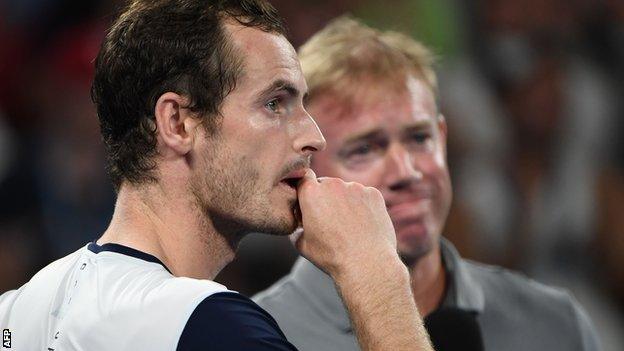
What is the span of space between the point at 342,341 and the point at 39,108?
3.42 m

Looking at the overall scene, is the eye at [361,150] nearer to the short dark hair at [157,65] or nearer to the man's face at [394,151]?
the man's face at [394,151]

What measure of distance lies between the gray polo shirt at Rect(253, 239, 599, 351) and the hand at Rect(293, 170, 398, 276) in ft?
1.94

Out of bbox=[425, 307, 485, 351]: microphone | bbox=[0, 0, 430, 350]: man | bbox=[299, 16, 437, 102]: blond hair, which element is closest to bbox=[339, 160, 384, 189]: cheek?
bbox=[299, 16, 437, 102]: blond hair

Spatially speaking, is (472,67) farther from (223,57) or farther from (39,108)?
(223,57)

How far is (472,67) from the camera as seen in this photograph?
5.98 m

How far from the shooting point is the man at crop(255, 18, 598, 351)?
3.19m

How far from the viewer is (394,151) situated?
3389 mm

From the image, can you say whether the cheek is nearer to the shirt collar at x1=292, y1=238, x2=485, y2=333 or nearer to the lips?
the shirt collar at x1=292, y1=238, x2=485, y2=333

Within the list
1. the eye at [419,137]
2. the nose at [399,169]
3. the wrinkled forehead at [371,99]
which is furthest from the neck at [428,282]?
the wrinkled forehead at [371,99]

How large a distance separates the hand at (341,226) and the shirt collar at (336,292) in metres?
0.60

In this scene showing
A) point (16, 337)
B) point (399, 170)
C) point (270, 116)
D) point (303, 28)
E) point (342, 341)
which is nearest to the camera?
point (16, 337)

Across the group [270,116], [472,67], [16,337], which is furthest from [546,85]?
[16,337]

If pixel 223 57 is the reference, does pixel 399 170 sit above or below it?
below

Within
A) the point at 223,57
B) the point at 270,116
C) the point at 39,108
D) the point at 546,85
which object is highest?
the point at 223,57
